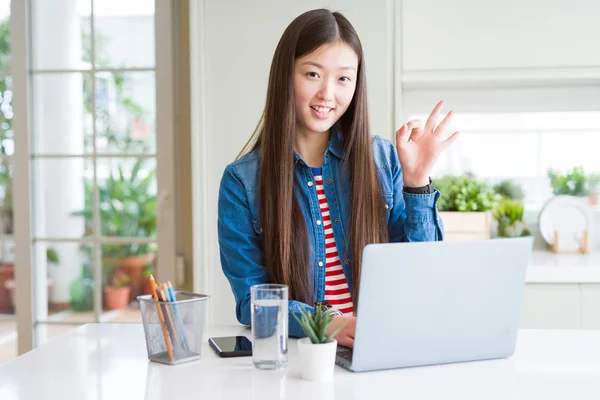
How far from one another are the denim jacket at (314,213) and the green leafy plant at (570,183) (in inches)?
62.6

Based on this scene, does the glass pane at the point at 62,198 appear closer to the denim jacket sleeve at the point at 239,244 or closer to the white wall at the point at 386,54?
the white wall at the point at 386,54

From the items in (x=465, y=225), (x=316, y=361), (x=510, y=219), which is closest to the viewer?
(x=316, y=361)

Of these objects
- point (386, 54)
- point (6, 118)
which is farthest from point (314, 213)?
point (6, 118)

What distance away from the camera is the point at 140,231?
3148 mm

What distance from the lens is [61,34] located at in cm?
307

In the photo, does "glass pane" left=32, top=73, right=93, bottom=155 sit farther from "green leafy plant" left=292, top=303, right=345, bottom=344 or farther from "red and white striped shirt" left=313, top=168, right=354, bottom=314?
"green leafy plant" left=292, top=303, right=345, bottom=344

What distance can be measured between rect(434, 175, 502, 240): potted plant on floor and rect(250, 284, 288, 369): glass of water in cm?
176

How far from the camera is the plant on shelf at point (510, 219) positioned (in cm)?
297

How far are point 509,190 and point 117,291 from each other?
6.31 feet

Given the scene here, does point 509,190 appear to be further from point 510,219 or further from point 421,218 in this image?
point 421,218

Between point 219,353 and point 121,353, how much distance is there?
19cm

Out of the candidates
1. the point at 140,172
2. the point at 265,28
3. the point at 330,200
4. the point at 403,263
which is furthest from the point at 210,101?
the point at 403,263

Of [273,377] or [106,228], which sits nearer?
[273,377]

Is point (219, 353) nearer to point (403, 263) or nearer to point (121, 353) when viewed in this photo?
point (121, 353)
